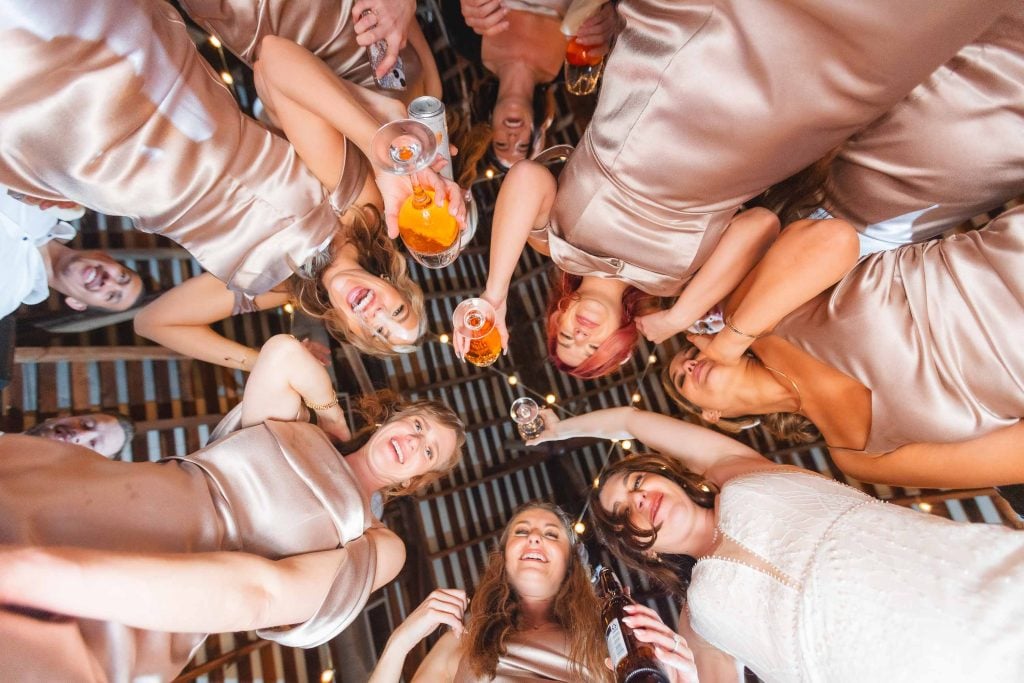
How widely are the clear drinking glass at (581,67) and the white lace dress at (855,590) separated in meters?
1.80

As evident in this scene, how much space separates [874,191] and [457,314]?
1376mm

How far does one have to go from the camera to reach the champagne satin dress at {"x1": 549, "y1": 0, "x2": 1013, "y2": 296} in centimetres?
106

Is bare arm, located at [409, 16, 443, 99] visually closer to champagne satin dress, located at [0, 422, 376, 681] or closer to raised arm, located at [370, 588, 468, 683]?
champagne satin dress, located at [0, 422, 376, 681]

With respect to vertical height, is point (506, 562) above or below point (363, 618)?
above

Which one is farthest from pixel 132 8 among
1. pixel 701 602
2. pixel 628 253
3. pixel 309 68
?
pixel 701 602

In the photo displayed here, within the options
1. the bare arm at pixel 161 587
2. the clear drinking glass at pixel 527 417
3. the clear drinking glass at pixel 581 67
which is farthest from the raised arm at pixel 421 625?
the clear drinking glass at pixel 581 67

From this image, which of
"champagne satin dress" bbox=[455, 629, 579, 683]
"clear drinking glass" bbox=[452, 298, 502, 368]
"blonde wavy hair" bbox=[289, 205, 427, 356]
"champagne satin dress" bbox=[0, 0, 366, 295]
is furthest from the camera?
"blonde wavy hair" bbox=[289, 205, 427, 356]

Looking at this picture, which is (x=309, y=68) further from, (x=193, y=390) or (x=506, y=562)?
(x=506, y=562)

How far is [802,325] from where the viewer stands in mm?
1773

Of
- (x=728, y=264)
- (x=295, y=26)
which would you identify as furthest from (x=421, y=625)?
(x=295, y=26)

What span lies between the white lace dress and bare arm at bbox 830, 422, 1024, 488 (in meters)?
0.42

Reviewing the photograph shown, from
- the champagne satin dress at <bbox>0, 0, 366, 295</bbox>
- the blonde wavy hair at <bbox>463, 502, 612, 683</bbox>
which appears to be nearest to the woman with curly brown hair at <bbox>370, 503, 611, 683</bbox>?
the blonde wavy hair at <bbox>463, 502, 612, 683</bbox>

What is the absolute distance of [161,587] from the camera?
121 cm

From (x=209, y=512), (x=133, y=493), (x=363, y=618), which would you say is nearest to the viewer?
(x=133, y=493)
